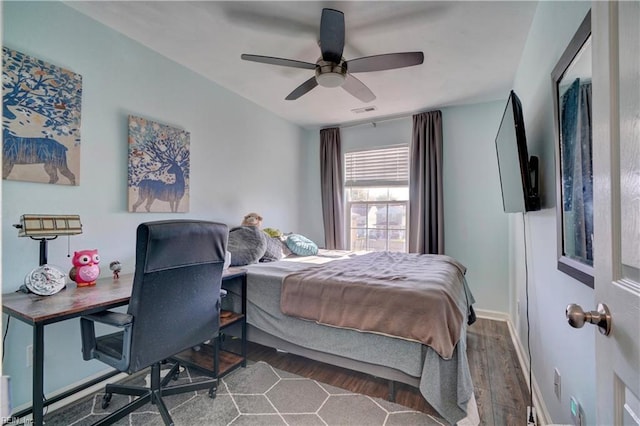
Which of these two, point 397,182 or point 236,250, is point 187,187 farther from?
point 397,182

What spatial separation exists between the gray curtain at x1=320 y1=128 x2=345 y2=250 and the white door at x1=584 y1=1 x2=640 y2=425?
3.72 meters

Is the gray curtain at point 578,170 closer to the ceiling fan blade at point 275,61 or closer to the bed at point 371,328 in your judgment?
the bed at point 371,328

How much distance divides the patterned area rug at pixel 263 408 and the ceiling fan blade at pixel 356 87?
91.5 inches

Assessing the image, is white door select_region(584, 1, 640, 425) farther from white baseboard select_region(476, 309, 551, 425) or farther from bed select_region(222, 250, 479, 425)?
white baseboard select_region(476, 309, 551, 425)

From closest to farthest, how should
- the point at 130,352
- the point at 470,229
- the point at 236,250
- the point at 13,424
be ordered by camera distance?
the point at 130,352 → the point at 13,424 → the point at 236,250 → the point at 470,229

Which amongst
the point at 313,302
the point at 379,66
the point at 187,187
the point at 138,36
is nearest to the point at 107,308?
the point at 313,302

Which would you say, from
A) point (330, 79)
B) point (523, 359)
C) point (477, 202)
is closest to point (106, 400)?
point (330, 79)

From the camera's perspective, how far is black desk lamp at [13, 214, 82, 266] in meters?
1.71

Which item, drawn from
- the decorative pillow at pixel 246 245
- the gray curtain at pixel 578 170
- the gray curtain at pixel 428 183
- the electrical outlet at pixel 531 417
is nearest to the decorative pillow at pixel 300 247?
the decorative pillow at pixel 246 245

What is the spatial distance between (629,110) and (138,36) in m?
2.97

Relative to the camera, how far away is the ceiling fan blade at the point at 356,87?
2488 millimetres

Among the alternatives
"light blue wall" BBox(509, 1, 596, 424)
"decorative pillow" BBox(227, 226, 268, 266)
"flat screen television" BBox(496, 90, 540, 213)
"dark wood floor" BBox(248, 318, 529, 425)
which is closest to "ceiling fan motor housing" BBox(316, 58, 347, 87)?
"flat screen television" BBox(496, 90, 540, 213)

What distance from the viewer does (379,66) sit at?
7.38ft

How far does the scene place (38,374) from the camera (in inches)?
55.9
